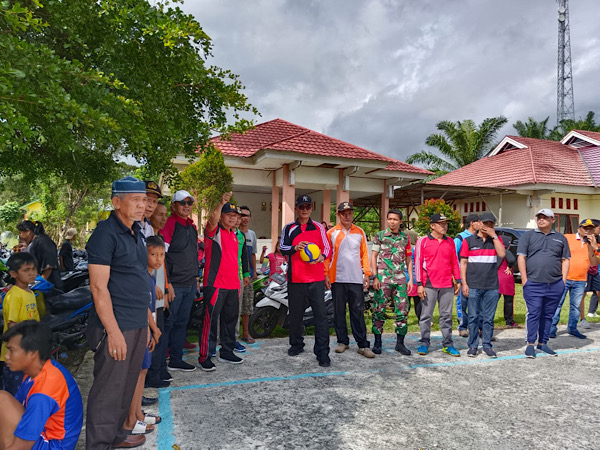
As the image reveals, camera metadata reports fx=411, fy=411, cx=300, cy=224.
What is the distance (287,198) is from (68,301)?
32.2ft

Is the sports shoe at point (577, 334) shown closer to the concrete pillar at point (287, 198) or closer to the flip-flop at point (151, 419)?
the flip-flop at point (151, 419)

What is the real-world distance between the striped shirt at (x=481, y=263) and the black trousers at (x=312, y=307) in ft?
6.89

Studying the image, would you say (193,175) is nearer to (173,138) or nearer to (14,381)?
(173,138)

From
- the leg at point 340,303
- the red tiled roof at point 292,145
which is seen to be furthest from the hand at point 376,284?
the red tiled roof at point 292,145

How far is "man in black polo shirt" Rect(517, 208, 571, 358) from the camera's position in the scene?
562 centimetres

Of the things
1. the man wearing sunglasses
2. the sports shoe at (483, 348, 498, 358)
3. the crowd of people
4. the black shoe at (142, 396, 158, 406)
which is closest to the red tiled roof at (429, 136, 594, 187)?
the crowd of people

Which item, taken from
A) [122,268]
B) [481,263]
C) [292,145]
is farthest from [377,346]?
[292,145]

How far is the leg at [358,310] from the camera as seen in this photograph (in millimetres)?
5398

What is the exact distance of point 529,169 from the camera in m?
20.6

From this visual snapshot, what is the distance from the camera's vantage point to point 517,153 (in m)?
23.8

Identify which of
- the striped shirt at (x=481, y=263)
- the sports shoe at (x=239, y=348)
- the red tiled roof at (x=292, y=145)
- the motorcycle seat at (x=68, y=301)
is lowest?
the sports shoe at (x=239, y=348)

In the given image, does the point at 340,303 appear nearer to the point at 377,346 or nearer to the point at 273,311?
the point at 377,346

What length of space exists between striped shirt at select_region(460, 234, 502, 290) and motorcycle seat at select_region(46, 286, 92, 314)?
488 centimetres

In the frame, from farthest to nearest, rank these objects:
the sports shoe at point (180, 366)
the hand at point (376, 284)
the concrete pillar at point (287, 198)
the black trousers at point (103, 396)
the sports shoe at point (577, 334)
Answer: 1. the concrete pillar at point (287, 198)
2. the sports shoe at point (577, 334)
3. the hand at point (376, 284)
4. the sports shoe at point (180, 366)
5. the black trousers at point (103, 396)
